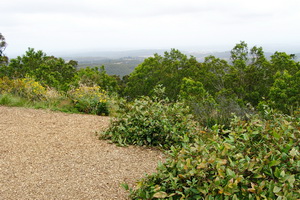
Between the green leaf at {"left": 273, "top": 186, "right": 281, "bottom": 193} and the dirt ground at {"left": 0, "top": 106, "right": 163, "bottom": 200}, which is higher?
the green leaf at {"left": 273, "top": 186, "right": 281, "bottom": 193}

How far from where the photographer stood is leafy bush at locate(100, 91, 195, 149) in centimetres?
412

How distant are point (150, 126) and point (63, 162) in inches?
53.9

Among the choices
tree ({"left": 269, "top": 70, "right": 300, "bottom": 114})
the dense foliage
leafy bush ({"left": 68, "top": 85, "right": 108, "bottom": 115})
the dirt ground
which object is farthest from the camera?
the dense foliage

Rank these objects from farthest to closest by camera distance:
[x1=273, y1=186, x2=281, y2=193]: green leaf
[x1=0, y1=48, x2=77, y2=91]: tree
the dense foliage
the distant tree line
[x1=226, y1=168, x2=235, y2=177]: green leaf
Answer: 1. [x1=0, y1=48, x2=77, y2=91]: tree
2. the distant tree line
3. the dense foliage
4. [x1=226, y1=168, x2=235, y2=177]: green leaf
5. [x1=273, y1=186, x2=281, y2=193]: green leaf

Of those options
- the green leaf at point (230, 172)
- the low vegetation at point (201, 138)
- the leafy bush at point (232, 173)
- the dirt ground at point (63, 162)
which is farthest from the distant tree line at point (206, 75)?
the green leaf at point (230, 172)

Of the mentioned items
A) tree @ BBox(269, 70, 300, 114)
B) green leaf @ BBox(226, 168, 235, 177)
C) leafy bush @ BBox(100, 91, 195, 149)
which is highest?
green leaf @ BBox(226, 168, 235, 177)

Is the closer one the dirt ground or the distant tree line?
the dirt ground

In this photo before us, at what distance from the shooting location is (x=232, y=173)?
1920 mm

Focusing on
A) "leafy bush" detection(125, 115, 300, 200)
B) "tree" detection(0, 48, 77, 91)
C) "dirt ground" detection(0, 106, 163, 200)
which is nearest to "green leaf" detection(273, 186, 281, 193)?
"leafy bush" detection(125, 115, 300, 200)

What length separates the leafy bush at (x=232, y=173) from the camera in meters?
1.87

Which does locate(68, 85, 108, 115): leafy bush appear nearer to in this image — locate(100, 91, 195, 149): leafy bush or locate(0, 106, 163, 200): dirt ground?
locate(0, 106, 163, 200): dirt ground

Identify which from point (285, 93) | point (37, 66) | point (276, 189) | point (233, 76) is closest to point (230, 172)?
point (276, 189)

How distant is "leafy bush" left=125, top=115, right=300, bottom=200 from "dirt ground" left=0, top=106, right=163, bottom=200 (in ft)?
2.11

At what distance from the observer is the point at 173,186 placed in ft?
6.77
